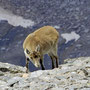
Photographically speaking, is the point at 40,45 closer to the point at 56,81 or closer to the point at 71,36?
the point at 56,81

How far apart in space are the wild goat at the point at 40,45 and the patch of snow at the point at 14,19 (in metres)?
107

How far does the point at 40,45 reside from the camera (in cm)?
1827

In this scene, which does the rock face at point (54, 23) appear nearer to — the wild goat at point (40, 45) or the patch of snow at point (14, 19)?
the patch of snow at point (14, 19)

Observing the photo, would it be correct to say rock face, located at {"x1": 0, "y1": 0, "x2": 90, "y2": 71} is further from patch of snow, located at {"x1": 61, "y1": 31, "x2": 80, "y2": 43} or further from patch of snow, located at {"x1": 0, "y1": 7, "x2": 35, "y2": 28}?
patch of snow, located at {"x1": 0, "y1": 7, "x2": 35, "y2": 28}

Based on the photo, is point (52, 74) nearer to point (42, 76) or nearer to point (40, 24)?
point (42, 76)

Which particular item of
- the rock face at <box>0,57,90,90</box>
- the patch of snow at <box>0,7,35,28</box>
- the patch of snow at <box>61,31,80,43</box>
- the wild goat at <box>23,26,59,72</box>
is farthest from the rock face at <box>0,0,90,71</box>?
the rock face at <box>0,57,90,90</box>

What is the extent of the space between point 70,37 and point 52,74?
10860 cm

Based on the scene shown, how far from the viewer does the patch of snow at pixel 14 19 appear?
127 metres

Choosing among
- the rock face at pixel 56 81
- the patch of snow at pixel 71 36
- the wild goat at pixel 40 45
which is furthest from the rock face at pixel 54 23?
the rock face at pixel 56 81

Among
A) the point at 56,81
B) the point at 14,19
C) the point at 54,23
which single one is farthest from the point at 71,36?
the point at 56,81

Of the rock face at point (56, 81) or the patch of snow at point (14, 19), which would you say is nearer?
the rock face at point (56, 81)

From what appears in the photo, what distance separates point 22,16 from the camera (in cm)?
13612

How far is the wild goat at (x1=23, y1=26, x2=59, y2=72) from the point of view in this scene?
681 inches

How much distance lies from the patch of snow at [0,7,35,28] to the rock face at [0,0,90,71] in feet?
4.62
